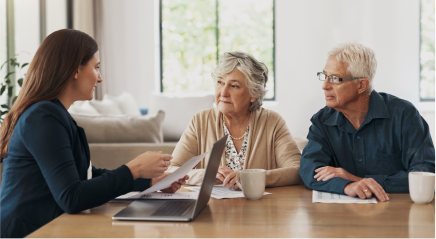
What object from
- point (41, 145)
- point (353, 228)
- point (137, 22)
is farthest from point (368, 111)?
point (137, 22)

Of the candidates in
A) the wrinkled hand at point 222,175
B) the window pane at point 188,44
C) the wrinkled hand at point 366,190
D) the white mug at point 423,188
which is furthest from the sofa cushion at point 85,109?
the window pane at point 188,44

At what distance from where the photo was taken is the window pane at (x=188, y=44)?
6.41 metres

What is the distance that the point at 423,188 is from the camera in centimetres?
116

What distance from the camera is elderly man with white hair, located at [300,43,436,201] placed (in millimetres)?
1536

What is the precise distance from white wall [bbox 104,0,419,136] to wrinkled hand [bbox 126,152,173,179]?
494 cm

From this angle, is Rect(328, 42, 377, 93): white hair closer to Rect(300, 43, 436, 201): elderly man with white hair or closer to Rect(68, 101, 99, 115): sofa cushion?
Rect(300, 43, 436, 201): elderly man with white hair

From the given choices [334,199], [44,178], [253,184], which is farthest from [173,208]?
[334,199]

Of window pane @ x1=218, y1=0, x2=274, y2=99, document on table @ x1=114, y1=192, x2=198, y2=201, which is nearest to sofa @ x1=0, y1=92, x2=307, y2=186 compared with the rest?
document on table @ x1=114, y1=192, x2=198, y2=201

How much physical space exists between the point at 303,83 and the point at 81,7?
3283 mm

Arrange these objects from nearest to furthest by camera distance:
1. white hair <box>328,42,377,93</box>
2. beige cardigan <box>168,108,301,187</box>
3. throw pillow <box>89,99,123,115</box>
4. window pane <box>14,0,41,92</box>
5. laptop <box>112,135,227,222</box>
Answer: laptop <box>112,135,227,222</box> → white hair <box>328,42,377,93</box> → beige cardigan <box>168,108,301,187</box> → throw pillow <box>89,99,123,115</box> → window pane <box>14,0,41,92</box>

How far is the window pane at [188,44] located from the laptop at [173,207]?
5325 millimetres

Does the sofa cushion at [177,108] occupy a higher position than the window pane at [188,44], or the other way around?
the window pane at [188,44]

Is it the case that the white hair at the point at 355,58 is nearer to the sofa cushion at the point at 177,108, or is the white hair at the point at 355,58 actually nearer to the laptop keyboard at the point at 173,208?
the laptop keyboard at the point at 173,208

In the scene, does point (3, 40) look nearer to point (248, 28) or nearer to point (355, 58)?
point (248, 28)
